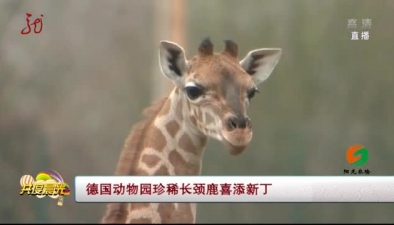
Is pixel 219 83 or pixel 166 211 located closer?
pixel 219 83

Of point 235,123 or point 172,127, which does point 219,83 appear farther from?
point 172,127

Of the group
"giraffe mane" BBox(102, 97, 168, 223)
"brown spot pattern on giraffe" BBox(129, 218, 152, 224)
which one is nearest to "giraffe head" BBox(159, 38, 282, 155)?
"giraffe mane" BBox(102, 97, 168, 223)

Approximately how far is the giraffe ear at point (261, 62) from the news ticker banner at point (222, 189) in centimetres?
48

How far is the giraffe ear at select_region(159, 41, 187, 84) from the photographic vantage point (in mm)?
2543

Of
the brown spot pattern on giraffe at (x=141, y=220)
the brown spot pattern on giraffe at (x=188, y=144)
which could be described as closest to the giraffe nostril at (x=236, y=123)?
the brown spot pattern on giraffe at (x=188, y=144)

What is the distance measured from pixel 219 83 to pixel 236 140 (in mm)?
266

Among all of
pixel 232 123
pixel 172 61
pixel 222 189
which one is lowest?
pixel 222 189

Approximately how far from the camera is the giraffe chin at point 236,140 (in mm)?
2451

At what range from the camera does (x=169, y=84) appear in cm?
257

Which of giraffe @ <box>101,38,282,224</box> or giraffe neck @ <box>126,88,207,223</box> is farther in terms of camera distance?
giraffe neck @ <box>126,88,207,223</box>

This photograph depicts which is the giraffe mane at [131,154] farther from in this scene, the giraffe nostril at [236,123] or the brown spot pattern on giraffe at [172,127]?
the giraffe nostril at [236,123]

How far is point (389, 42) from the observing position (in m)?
2.59

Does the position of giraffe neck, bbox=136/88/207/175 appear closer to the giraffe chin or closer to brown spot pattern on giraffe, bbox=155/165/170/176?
brown spot pattern on giraffe, bbox=155/165/170/176

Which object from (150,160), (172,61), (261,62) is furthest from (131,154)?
(261,62)
